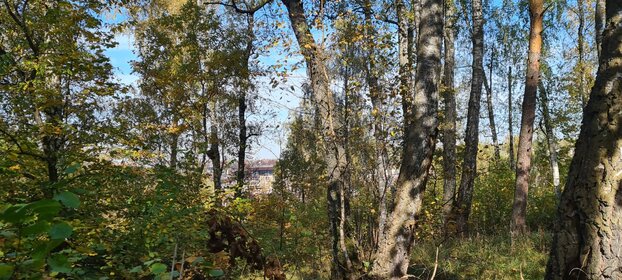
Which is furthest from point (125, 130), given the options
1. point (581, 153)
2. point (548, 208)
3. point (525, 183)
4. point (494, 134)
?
point (494, 134)

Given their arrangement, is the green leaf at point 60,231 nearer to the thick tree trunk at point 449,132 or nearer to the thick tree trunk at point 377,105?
the thick tree trunk at point 377,105

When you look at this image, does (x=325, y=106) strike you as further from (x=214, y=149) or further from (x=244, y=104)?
(x=244, y=104)

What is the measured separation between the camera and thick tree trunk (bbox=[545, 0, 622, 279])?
2.29 metres

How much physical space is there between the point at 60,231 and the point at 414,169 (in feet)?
10.8

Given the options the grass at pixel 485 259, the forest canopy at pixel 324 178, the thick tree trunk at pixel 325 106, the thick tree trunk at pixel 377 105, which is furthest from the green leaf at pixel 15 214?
the grass at pixel 485 259

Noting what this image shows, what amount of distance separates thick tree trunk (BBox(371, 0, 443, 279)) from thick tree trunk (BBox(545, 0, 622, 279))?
4.49ft

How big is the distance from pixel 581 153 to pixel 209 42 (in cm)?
1532

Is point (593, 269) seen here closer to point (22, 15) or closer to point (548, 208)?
point (22, 15)

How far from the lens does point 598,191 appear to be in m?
2.33

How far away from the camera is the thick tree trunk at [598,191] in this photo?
2295 millimetres

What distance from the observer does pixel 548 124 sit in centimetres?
1792

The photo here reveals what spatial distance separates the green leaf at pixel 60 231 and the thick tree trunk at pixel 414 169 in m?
3.25

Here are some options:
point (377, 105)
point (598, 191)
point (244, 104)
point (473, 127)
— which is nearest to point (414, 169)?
point (598, 191)

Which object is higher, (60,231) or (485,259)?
(60,231)
